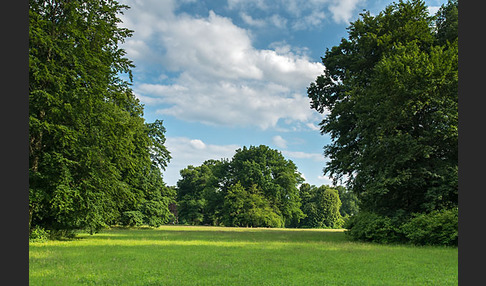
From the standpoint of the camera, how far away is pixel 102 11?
67.3ft

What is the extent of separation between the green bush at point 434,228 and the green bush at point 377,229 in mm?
952

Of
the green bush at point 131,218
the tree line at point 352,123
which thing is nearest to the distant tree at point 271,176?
the green bush at point 131,218

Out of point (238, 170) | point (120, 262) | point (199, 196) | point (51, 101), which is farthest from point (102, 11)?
point (199, 196)

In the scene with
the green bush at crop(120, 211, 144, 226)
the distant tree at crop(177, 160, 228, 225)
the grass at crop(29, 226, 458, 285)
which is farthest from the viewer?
the distant tree at crop(177, 160, 228, 225)

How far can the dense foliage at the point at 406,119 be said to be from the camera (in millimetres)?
19281

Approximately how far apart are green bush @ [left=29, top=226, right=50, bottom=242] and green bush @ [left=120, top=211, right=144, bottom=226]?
21.0 m

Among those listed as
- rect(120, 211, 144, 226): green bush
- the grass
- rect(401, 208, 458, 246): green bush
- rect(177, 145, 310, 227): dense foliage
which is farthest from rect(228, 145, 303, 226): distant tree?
the grass

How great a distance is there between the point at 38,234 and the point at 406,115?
2147cm

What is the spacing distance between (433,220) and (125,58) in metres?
20.5

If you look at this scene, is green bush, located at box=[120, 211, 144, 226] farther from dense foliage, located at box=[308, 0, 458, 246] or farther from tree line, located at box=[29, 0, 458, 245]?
dense foliage, located at box=[308, 0, 458, 246]

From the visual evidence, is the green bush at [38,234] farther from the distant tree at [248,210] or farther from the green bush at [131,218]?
the distant tree at [248,210]

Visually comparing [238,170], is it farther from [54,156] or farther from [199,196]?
[54,156]

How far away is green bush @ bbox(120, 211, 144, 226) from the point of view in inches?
1526

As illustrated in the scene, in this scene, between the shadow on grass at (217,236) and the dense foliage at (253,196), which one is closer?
the shadow on grass at (217,236)
